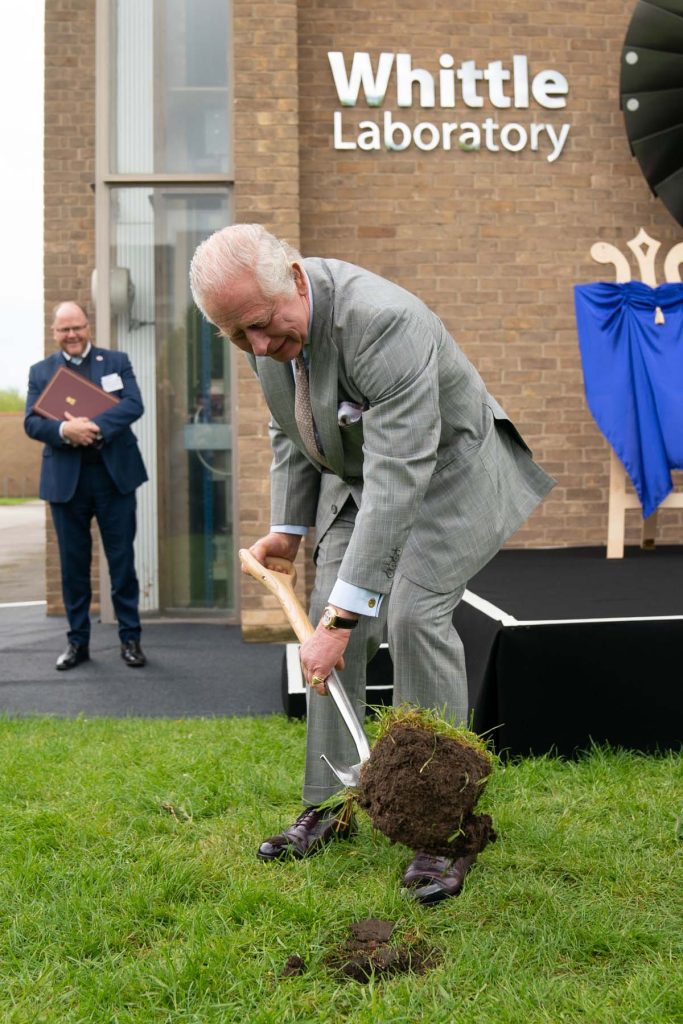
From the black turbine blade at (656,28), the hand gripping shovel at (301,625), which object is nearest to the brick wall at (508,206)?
the black turbine blade at (656,28)

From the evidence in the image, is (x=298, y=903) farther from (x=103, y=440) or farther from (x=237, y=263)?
(x=103, y=440)

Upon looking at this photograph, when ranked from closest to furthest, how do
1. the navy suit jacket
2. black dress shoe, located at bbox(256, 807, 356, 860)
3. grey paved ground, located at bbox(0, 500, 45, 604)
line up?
black dress shoe, located at bbox(256, 807, 356, 860) → the navy suit jacket → grey paved ground, located at bbox(0, 500, 45, 604)

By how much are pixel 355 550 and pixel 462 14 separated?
17.3 feet

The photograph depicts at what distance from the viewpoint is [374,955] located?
6.51 ft

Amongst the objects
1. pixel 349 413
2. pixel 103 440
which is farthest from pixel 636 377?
pixel 349 413

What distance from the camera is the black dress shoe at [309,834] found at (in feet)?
8.23

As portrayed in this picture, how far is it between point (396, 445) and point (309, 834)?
1023mm

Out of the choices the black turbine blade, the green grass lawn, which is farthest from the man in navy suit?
the black turbine blade

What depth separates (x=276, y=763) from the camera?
3.34 m

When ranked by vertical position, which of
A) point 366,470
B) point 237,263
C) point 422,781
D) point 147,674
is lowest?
point 147,674

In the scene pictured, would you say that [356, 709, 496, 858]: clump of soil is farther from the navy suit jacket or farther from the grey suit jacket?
the navy suit jacket

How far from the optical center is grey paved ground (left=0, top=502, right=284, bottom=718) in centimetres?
436

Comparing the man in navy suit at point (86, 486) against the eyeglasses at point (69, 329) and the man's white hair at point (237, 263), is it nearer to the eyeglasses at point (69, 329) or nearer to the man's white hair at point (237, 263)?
the eyeglasses at point (69, 329)

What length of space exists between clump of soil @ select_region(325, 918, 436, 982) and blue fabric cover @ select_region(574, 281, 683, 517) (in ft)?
12.6
